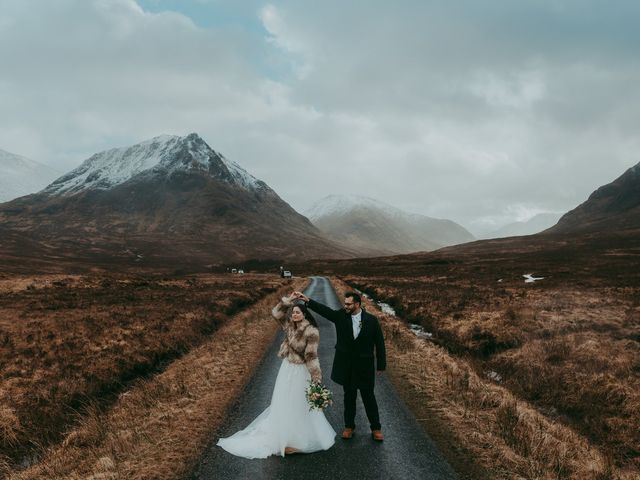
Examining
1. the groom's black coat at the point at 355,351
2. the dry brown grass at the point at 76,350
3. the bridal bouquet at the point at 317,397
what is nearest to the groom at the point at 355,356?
the groom's black coat at the point at 355,351

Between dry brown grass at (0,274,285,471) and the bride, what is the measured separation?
475 cm

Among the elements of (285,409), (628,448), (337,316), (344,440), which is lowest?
(628,448)

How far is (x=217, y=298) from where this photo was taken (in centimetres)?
3136

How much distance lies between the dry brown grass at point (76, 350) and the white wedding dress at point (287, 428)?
471 centimetres

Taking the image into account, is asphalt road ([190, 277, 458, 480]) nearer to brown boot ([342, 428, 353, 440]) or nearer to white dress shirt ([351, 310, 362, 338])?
brown boot ([342, 428, 353, 440])

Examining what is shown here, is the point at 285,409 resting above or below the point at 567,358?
above

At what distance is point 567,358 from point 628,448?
5.63m

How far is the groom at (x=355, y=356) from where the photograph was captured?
7711 mm

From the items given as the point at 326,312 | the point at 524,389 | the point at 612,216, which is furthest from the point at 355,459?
the point at 612,216

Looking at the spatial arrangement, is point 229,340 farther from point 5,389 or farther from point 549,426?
point 549,426

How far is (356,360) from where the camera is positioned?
775cm

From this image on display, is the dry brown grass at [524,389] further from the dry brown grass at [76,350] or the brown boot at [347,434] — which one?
the dry brown grass at [76,350]

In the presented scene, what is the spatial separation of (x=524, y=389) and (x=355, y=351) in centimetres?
696

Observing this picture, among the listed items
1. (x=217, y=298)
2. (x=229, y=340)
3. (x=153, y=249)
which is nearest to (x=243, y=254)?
(x=153, y=249)
